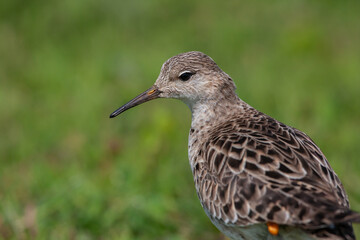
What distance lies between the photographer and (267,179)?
550 cm

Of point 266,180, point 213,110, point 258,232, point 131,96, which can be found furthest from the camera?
point 131,96

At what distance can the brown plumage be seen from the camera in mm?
5211

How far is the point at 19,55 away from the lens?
11953 millimetres

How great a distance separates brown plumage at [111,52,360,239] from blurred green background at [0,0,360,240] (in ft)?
4.15

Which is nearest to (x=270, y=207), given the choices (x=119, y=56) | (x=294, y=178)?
(x=294, y=178)

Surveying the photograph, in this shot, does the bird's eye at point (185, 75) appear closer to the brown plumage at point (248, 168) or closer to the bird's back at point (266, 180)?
the brown plumage at point (248, 168)

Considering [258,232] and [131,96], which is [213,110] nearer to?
[258,232]

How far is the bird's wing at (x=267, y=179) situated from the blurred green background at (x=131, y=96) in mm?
1514

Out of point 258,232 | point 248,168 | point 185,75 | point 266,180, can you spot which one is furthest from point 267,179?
point 185,75

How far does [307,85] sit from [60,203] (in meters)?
5.02

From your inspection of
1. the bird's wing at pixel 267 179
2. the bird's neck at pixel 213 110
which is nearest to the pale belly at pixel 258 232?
the bird's wing at pixel 267 179

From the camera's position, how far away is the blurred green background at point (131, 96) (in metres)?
7.59

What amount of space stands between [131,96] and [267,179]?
5.43 m

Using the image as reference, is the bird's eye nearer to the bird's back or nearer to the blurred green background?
the bird's back
